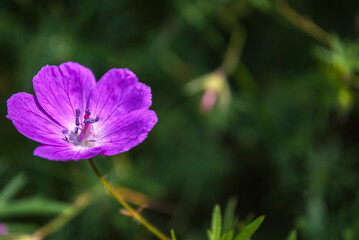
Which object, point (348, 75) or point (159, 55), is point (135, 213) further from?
point (159, 55)

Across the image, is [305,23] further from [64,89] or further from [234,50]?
[64,89]

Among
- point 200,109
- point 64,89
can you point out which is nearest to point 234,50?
point 200,109

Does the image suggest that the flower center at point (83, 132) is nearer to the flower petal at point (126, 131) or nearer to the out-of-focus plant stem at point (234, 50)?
the flower petal at point (126, 131)

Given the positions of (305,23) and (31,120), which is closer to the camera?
(31,120)

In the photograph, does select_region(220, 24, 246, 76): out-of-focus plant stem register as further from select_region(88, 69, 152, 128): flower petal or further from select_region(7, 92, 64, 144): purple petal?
select_region(7, 92, 64, 144): purple petal

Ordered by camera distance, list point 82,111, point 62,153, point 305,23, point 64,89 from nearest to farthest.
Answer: point 62,153, point 64,89, point 82,111, point 305,23

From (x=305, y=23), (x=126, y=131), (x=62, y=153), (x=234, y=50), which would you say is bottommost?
(x=234, y=50)
